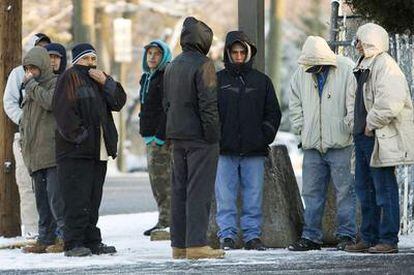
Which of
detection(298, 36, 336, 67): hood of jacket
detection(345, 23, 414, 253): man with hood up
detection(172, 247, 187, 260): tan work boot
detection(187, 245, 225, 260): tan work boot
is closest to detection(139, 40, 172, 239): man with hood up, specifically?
detection(298, 36, 336, 67): hood of jacket

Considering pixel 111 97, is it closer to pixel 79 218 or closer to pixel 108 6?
pixel 79 218

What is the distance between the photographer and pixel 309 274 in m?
11.3

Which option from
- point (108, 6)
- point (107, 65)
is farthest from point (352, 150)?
point (108, 6)

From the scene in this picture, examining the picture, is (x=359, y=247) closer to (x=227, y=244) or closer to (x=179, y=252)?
(x=227, y=244)

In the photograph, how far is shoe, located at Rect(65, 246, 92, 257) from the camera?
43.1ft

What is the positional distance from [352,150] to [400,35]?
1.49 metres

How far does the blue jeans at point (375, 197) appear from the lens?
1297 cm

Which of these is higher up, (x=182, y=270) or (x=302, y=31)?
(x=302, y=31)

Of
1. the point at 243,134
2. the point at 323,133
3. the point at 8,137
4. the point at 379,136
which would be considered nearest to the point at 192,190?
Answer: the point at 243,134

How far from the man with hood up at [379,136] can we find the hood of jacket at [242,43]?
1058mm

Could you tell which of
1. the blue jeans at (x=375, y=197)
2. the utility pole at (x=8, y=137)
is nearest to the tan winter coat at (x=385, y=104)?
the blue jeans at (x=375, y=197)

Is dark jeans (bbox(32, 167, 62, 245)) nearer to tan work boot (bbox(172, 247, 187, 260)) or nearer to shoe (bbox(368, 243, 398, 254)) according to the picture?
tan work boot (bbox(172, 247, 187, 260))

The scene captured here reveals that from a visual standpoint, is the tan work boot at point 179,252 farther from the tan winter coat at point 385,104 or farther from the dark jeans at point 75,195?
the tan winter coat at point 385,104

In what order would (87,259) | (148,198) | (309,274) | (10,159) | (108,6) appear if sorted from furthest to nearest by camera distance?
(108,6) → (148,198) → (10,159) → (87,259) → (309,274)
